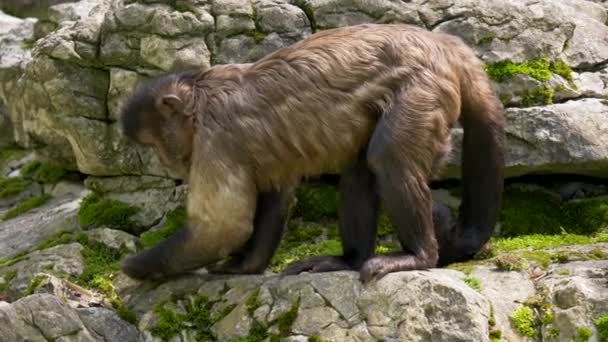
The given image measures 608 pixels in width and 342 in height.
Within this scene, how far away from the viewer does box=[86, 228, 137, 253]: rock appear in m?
9.09

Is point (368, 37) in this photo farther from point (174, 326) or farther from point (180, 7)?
point (180, 7)

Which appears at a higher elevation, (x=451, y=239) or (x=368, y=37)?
(x=368, y=37)

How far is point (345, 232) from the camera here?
7.17m

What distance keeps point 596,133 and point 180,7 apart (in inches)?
173

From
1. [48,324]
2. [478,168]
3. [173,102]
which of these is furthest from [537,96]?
[48,324]

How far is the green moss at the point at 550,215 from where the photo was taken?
355 inches

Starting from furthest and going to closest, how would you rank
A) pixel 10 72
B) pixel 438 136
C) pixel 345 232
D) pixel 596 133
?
pixel 10 72
pixel 596 133
pixel 345 232
pixel 438 136

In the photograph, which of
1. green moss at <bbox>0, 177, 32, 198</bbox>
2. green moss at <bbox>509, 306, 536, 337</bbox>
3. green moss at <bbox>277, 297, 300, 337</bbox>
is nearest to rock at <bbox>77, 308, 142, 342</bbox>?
green moss at <bbox>277, 297, 300, 337</bbox>

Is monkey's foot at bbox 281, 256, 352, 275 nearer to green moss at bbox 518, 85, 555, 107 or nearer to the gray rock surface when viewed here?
the gray rock surface

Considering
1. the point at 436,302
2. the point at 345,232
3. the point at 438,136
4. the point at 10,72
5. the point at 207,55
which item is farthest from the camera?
the point at 10,72

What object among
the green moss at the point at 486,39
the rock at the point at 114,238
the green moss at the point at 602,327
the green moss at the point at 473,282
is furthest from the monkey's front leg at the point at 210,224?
the green moss at the point at 486,39

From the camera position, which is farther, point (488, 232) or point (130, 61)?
point (130, 61)

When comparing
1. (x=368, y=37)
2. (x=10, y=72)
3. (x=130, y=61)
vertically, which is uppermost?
(x=368, y=37)

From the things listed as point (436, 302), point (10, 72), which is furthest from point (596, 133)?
point (10, 72)
